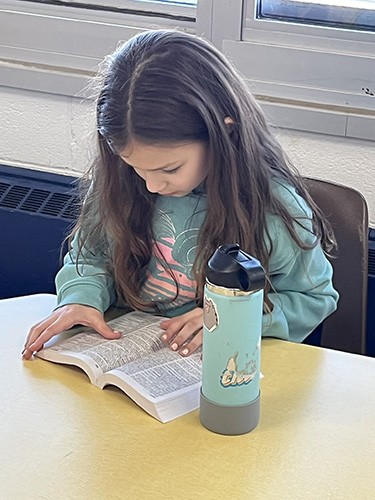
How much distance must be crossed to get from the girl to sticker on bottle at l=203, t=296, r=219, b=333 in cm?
22

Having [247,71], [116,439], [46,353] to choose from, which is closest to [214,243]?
[46,353]

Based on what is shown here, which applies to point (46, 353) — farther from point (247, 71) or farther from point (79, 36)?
point (79, 36)

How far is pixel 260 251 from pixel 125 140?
29 centimetres

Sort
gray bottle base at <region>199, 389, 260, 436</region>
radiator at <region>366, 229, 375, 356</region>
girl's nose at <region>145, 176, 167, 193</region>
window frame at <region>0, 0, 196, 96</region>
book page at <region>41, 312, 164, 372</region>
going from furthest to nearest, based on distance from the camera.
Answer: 1. window frame at <region>0, 0, 196, 96</region>
2. radiator at <region>366, 229, 375, 356</region>
3. girl's nose at <region>145, 176, 167, 193</region>
4. book page at <region>41, 312, 164, 372</region>
5. gray bottle base at <region>199, 389, 260, 436</region>

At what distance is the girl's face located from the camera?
1.26 metres

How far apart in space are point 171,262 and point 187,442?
477 mm

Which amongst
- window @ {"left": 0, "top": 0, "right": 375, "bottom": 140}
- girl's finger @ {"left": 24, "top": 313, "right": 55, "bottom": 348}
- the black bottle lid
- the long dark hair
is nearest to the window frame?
window @ {"left": 0, "top": 0, "right": 375, "bottom": 140}

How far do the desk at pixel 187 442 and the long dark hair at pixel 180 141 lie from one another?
0.83 feet

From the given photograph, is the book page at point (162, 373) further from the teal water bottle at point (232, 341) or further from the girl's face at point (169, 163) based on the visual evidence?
the girl's face at point (169, 163)

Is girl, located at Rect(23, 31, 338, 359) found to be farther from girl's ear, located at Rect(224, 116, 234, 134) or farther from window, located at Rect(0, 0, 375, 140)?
window, located at Rect(0, 0, 375, 140)

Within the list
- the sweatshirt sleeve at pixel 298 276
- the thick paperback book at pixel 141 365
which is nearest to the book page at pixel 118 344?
the thick paperback book at pixel 141 365

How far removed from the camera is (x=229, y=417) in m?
1.02

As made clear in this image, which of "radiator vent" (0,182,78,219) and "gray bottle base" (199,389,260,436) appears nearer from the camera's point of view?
"gray bottle base" (199,389,260,436)

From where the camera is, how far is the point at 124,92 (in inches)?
49.3
